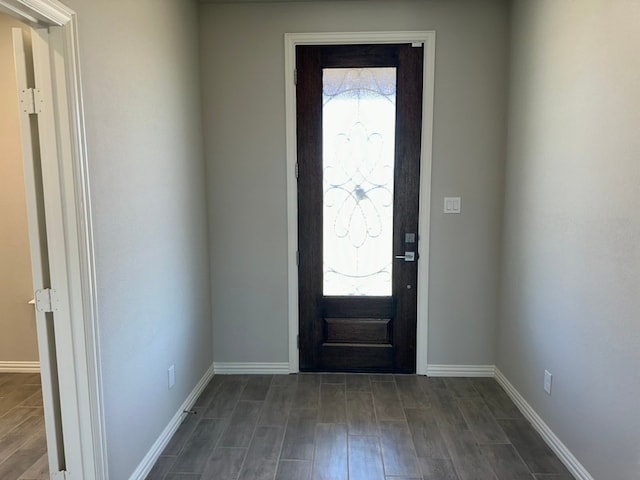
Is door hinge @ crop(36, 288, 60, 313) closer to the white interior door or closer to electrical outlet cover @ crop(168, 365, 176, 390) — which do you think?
the white interior door

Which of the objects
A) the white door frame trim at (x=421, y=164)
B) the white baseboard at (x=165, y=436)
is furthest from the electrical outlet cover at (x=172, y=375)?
the white door frame trim at (x=421, y=164)

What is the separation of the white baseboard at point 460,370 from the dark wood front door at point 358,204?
198mm

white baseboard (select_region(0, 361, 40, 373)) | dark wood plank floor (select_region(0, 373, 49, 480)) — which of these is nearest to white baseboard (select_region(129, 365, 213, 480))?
dark wood plank floor (select_region(0, 373, 49, 480))

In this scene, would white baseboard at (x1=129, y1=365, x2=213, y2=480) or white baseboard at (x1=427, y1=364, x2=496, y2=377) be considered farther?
white baseboard at (x1=427, y1=364, x2=496, y2=377)

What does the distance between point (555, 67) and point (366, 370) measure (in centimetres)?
247

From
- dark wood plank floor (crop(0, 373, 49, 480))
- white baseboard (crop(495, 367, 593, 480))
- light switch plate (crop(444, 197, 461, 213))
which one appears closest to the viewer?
white baseboard (crop(495, 367, 593, 480))

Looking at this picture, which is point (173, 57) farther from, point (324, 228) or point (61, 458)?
point (61, 458)

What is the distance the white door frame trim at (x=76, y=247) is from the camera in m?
1.62

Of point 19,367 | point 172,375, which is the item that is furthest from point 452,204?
point 19,367

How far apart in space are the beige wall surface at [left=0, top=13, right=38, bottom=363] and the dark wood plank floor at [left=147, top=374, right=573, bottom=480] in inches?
63.3

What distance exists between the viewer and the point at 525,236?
285 centimetres

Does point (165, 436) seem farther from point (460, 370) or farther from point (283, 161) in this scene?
point (460, 370)

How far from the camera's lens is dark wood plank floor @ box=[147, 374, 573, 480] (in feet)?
7.42

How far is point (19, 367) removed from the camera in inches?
135
